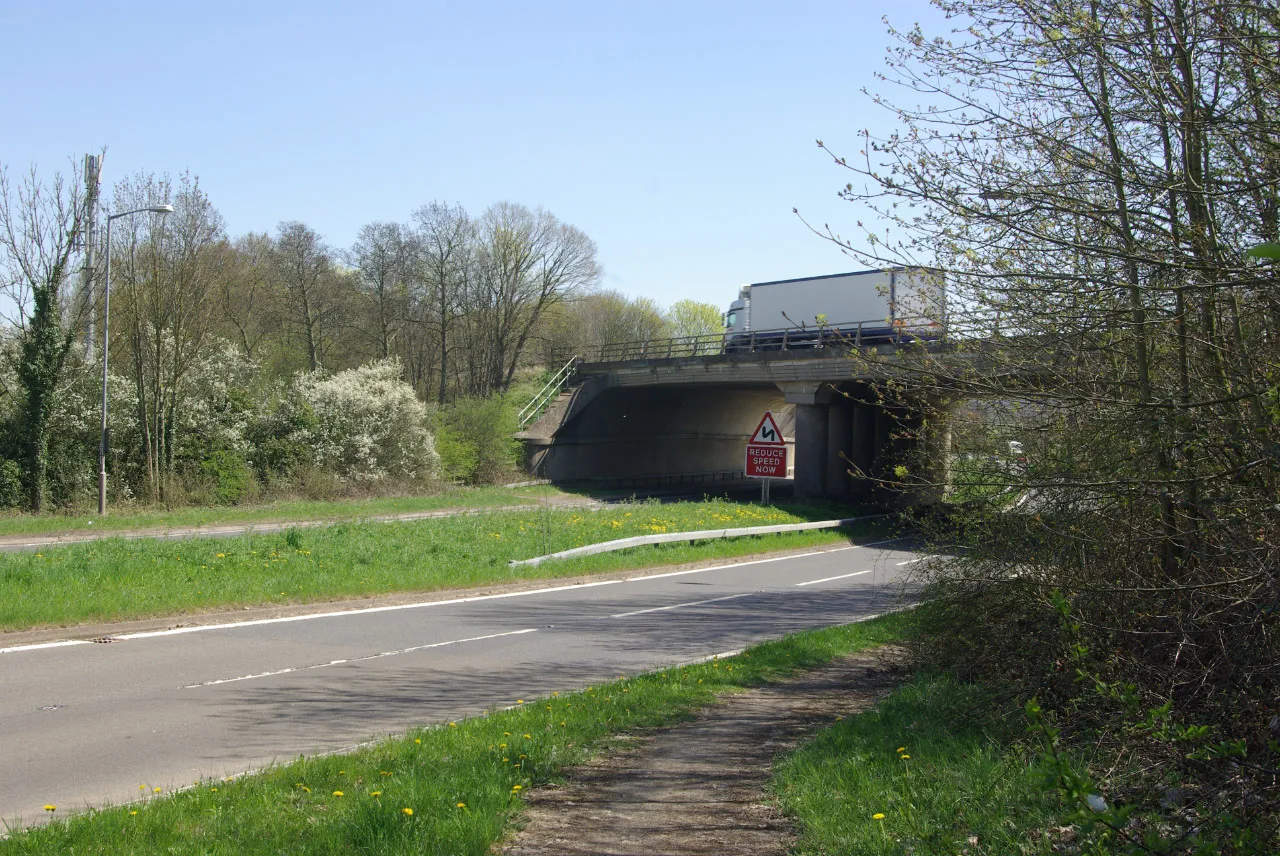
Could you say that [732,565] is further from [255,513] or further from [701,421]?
[701,421]

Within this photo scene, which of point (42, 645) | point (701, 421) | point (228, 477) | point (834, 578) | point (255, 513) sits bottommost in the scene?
point (834, 578)

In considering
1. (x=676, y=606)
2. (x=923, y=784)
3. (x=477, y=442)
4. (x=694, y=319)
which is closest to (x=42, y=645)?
(x=676, y=606)

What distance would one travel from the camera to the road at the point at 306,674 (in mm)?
7406

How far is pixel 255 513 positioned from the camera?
29750mm

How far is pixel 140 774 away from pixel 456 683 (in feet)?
12.3

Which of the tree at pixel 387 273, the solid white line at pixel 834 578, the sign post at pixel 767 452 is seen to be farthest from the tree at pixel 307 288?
the solid white line at pixel 834 578

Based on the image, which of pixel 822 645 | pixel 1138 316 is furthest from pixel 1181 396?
pixel 822 645

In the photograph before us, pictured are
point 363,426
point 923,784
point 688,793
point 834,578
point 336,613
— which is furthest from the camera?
point 363,426

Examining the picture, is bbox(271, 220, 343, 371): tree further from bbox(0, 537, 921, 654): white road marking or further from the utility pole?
bbox(0, 537, 921, 654): white road marking

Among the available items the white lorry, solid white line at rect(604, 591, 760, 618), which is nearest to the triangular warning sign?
the white lorry

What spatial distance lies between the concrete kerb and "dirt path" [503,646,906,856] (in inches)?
376

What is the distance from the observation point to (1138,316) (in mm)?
6164

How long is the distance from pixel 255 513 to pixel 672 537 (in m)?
12.9

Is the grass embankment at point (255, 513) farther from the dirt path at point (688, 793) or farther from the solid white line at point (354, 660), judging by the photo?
the dirt path at point (688, 793)
